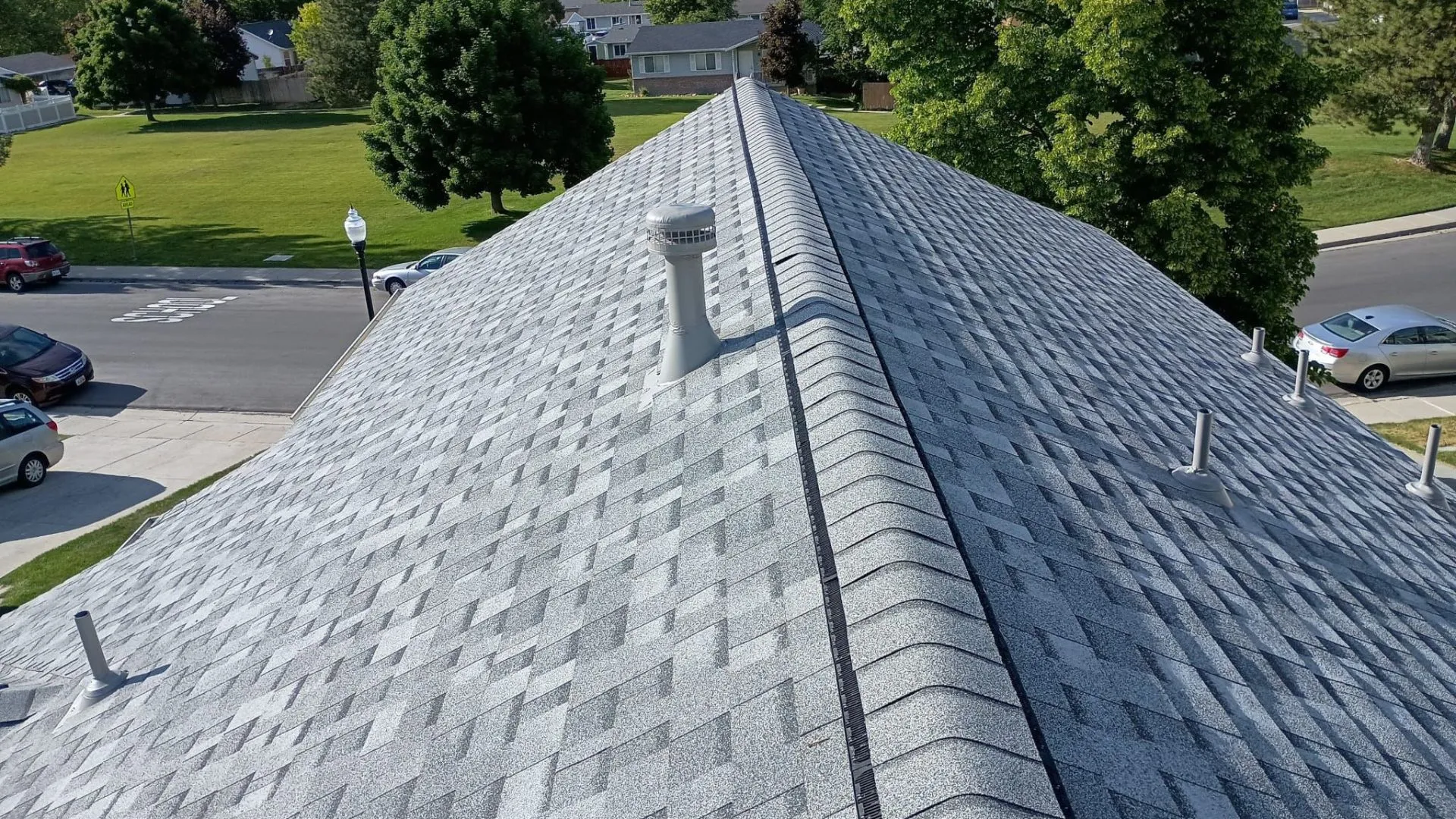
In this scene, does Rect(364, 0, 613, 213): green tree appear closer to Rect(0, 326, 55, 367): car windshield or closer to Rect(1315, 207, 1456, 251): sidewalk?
Rect(0, 326, 55, 367): car windshield

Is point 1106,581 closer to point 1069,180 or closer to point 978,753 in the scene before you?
point 978,753

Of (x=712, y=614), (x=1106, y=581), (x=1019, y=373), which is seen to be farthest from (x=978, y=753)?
(x=1019, y=373)

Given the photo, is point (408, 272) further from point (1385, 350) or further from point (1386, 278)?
point (1386, 278)

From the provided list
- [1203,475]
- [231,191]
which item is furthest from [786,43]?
[1203,475]

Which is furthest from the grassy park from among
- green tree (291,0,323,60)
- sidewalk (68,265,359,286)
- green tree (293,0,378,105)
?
green tree (291,0,323,60)

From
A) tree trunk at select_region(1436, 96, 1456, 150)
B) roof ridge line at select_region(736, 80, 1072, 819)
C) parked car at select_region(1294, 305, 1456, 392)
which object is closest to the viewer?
roof ridge line at select_region(736, 80, 1072, 819)

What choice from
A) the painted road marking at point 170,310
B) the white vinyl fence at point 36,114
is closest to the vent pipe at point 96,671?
the painted road marking at point 170,310

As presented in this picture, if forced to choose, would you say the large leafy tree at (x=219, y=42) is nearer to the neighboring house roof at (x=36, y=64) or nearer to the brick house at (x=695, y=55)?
the neighboring house roof at (x=36, y=64)
